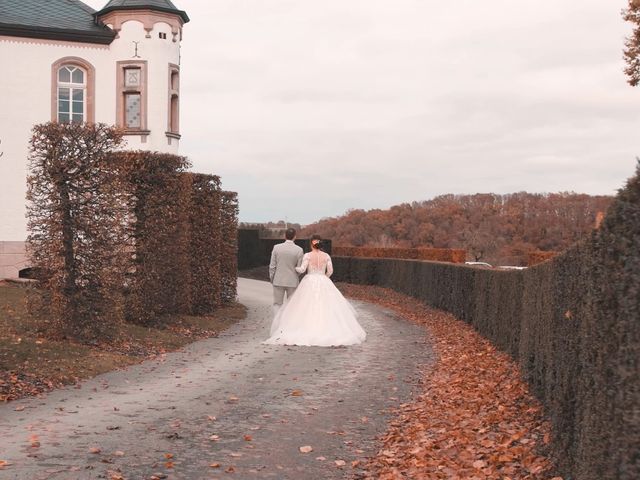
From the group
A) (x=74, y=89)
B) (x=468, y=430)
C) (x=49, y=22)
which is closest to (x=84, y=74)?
(x=74, y=89)

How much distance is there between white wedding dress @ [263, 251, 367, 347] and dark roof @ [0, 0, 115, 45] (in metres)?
14.3

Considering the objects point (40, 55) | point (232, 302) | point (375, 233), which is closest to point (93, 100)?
point (40, 55)

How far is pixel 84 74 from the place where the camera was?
25984 mm

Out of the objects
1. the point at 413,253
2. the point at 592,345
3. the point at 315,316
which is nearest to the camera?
the point at 592,345

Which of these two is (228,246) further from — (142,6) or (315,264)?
(142,6)

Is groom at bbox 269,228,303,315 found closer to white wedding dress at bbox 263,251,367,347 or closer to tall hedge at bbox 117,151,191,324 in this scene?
white wedding dress at bbox 263,251,367,347

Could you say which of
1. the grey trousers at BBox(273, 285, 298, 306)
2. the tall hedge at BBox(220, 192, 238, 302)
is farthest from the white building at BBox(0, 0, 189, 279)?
the grey trousers at BBox(273, 285, 298, 306)

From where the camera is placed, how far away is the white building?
25062 millimetres

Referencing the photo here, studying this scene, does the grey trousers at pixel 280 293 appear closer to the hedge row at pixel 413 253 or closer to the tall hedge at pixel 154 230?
the tall hedge at pixel 154 230

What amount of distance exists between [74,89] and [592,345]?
944 inches

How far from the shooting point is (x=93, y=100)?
25891mm

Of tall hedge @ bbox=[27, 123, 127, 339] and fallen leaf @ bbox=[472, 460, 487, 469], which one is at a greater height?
tall hedge @ bbox=[27, 123, 127, 339]

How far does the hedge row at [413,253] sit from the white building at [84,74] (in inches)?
613

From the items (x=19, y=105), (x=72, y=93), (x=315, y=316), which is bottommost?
(x=315, y=316)
